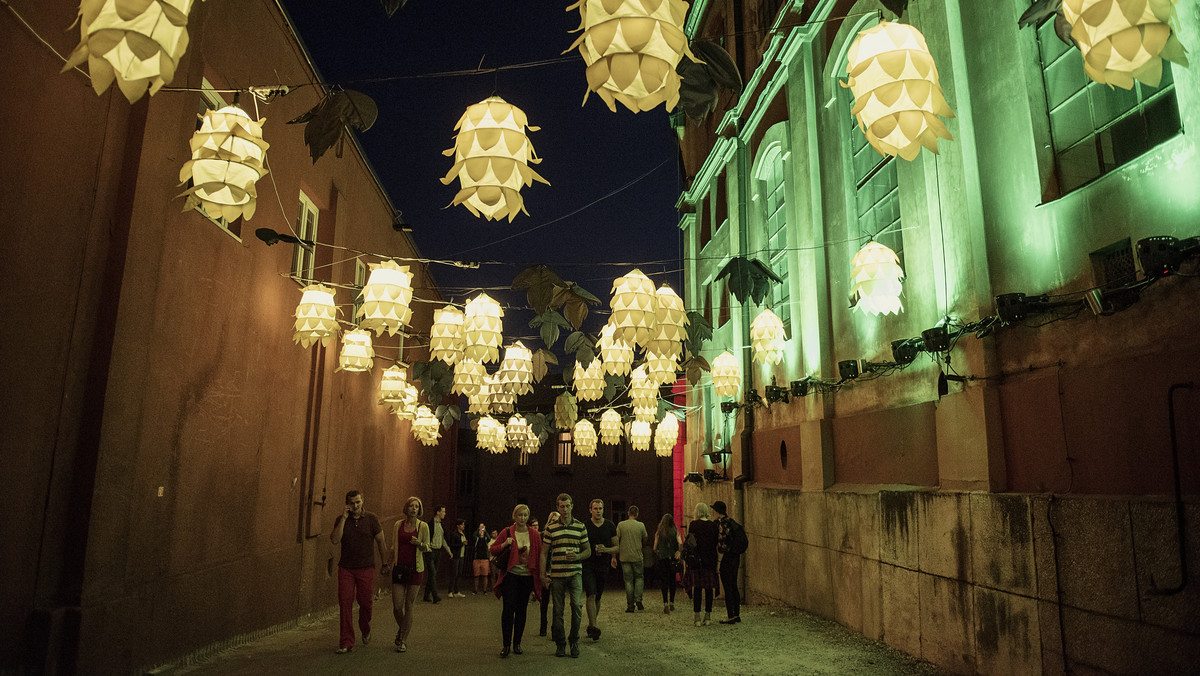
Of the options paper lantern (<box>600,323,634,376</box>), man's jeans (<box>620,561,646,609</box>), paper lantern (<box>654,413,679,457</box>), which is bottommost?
man's jeans (<box>620,561,646,609</box>)

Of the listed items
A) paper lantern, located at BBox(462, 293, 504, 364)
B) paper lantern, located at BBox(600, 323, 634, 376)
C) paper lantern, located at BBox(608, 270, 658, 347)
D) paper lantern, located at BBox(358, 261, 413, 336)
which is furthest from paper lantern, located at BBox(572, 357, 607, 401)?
paper lantern, located at BBox(358, 261, 413, 336)

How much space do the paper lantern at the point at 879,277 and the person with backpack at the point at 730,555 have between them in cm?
425

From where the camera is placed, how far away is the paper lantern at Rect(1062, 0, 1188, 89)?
155 inches

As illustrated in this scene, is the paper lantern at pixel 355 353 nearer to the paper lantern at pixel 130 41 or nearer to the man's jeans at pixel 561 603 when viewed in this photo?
the man's jeans at pixel 561 603

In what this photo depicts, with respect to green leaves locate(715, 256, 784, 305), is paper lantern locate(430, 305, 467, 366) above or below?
below

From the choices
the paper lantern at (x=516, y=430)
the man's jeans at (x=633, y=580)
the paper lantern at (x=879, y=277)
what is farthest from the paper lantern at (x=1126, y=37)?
the paper lantern at (x=516, y=430)

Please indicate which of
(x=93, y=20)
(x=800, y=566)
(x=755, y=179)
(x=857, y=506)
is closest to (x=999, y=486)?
A: (x=857, y=506)

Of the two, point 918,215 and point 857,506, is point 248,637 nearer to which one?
point 857,506

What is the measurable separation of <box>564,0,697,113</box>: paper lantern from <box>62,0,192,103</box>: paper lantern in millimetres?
1965

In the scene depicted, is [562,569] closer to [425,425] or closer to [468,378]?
[468,378]

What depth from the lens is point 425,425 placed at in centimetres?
2061

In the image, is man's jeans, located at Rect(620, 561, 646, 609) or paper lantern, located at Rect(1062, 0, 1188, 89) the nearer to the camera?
paper lantern, located at Rect(1062, 0, 1188, 89)

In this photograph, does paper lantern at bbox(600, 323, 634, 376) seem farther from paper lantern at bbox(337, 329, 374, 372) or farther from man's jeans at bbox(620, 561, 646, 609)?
man's jeans at bbox(620, 561, 646, 609)

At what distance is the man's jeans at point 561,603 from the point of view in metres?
9.45
